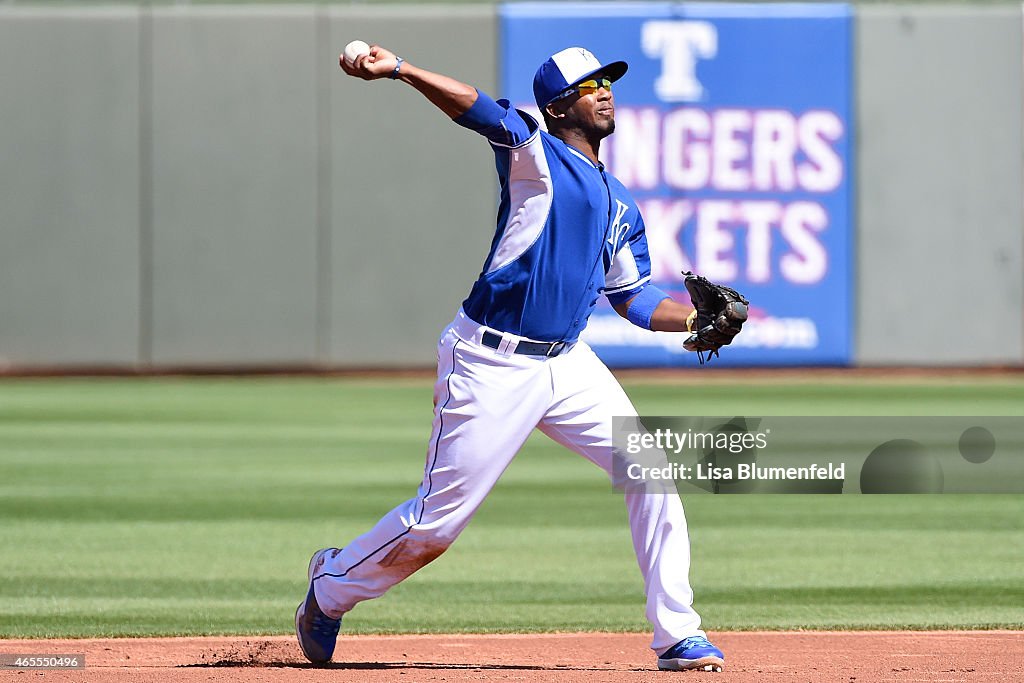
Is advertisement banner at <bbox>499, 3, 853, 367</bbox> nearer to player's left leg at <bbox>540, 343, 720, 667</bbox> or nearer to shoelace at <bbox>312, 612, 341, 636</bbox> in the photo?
shoelace at <bbox>312, 612, 341, 636</bbox>

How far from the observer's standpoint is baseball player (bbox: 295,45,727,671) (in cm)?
493

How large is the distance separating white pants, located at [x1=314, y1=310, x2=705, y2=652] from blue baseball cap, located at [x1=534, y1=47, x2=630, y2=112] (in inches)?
29.2

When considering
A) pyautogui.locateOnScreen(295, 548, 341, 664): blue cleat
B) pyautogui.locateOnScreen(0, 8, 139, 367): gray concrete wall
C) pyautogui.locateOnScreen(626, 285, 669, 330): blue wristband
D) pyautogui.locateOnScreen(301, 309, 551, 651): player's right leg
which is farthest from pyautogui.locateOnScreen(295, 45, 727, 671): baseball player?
pyautogui.locateOnScreen(0, 8, 139, 367): gray concrete wall

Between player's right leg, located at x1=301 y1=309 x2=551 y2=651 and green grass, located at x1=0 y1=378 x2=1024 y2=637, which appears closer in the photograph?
player's right leg, located at x1=301 y1=309 x2=551 y2=651

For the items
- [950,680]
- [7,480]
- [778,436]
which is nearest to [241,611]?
[950,680]

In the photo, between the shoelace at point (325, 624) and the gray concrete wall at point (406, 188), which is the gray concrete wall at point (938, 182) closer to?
the gray concrete wall at point (406, 188)

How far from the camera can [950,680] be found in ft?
16.5

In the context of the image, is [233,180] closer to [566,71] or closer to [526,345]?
[566,71]

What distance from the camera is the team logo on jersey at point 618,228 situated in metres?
5.14

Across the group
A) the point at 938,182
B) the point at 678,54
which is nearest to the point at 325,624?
the point at 678,54

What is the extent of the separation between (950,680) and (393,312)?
45.8 feet

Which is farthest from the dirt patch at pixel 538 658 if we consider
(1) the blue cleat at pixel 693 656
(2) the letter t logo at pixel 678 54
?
(2) the letter t logo at pixel 678 54

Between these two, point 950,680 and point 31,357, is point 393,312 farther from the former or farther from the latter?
point 950,680

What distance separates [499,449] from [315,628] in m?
0.90
